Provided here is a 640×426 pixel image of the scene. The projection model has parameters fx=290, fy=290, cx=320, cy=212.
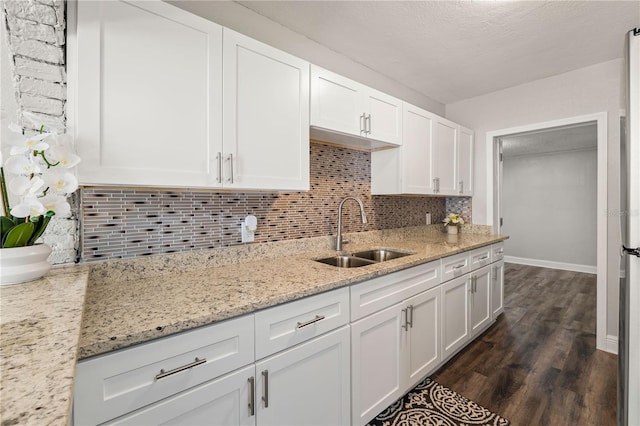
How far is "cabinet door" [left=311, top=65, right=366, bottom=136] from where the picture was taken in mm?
1699

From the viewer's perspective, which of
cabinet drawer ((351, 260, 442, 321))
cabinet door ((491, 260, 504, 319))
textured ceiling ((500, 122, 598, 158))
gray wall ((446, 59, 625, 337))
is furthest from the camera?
textured ceiling ((500, 122, 598, 158))

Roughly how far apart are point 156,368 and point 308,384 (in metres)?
0.65

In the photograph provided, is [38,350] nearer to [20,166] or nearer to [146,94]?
[20,166]

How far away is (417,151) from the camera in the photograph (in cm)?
247

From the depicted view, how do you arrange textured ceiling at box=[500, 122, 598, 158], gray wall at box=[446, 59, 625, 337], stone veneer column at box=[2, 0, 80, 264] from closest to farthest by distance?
stone veneer column at box=[2, 0, 80, 264] → gray wall at box=[446, 59, 625, 337] → textured ceiling at box=[500, 122, 598, 158]

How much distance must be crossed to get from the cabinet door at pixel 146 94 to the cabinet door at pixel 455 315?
1.83 meters

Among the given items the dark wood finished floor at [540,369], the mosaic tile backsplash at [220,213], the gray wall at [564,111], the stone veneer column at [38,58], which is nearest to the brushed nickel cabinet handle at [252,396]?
the mosaic tile backsplash at [220,213]

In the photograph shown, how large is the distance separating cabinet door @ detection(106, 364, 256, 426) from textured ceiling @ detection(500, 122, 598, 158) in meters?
4.36

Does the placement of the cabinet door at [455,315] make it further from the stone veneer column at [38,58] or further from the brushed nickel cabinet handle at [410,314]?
the stone veneer column at [38,58]

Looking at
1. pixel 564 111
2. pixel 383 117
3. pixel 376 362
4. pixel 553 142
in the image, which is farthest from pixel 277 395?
pixel 553 142

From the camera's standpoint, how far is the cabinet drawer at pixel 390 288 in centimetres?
146

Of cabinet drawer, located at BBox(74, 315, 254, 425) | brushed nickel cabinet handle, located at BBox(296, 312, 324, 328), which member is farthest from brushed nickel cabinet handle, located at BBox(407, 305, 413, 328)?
cabinet drawer, located at BBox(74, 315, 254, 425)

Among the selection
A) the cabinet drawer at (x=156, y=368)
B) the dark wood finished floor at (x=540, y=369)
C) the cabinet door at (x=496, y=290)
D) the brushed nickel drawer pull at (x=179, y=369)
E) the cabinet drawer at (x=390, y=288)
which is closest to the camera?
the cabinet drawer at (x=156, y=368)

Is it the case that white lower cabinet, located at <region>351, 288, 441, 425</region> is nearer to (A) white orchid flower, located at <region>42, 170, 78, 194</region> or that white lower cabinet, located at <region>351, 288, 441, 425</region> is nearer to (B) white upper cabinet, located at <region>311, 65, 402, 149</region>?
(B) white upper cabinet, located at <region>311, 65, 402, 149</region>
